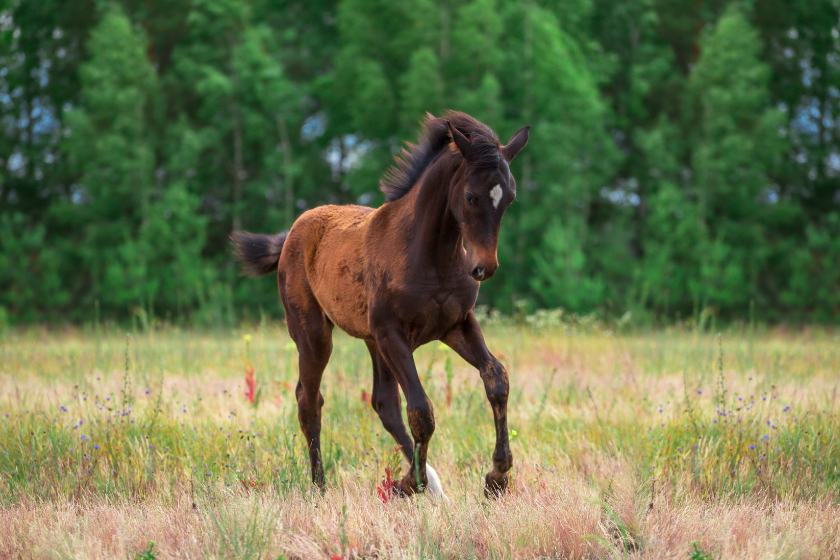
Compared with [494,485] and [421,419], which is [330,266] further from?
[494,485]

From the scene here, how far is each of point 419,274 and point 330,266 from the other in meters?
0.97

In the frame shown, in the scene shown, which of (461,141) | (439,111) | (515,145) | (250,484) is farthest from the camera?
(439,111)

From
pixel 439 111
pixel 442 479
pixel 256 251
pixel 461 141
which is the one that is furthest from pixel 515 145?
pixel 439 111

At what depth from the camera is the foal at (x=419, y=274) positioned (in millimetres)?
3359

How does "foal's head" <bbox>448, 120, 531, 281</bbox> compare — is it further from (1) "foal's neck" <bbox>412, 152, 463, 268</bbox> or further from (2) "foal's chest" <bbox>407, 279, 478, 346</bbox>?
(2) "foal's chest" <bbox>407, 279, 478, 346</bbox>

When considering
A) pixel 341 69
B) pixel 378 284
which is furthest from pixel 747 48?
pixel 378 284

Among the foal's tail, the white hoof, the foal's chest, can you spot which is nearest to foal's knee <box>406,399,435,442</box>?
the white hoof

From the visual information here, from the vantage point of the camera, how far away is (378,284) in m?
3.94

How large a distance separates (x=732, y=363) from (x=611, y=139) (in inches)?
477

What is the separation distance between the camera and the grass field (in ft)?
10.7

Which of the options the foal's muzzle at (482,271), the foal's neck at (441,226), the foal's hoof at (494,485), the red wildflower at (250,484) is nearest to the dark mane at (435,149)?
the foal's neck at (441,226)

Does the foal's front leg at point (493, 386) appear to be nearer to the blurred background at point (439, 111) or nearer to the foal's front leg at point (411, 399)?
the foal's front leg at point (411, 399)

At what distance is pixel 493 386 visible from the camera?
375 centimetres

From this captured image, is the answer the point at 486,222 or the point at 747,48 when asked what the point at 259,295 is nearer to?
the point at 747,48
